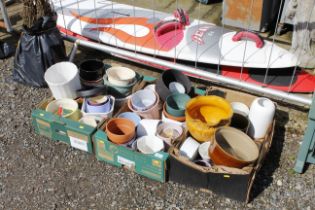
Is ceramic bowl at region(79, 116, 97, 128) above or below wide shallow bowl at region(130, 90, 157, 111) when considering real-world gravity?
below

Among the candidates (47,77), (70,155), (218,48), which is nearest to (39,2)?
(47,77)

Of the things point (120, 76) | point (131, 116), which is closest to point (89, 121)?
point (131, 116)

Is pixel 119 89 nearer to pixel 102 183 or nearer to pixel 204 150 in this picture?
pixel 102 183

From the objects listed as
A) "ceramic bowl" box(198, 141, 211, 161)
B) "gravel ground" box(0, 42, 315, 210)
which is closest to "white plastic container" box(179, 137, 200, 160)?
"ceramic bowl" box(198, 141, 211, 161)

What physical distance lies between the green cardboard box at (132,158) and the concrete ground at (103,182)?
67mm

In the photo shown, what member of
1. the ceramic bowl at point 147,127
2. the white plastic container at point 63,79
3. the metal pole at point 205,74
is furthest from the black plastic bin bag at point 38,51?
the ceramic bowl at point 147,127

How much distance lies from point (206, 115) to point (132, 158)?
0.69m

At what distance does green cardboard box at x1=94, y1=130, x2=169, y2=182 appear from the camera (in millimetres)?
2807

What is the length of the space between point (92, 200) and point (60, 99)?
937 millimetres

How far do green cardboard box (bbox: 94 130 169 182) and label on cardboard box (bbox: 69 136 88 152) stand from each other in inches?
3.9

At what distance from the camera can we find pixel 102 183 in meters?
2.96

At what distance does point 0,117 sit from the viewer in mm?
3566

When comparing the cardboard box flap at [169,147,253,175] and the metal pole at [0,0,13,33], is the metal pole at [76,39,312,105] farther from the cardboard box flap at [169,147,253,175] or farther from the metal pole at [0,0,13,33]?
the metal pole at [0,0,13,33]

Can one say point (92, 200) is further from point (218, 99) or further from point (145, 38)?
point (145, 38)
